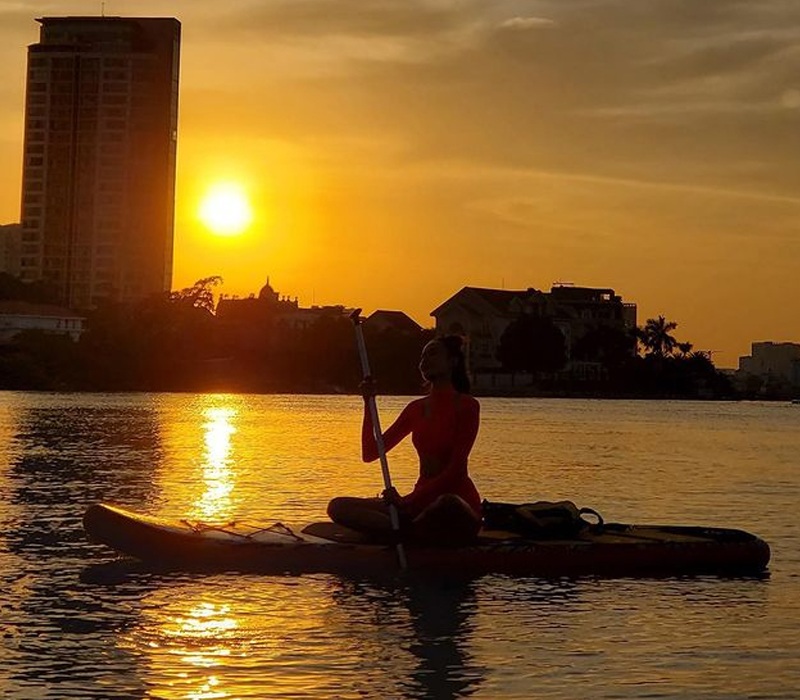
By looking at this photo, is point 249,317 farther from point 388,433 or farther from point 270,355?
point 388,433

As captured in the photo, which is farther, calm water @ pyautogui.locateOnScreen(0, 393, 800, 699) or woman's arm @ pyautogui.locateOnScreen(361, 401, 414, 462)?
woman's arm @ pyautogui.locateOnScreen(361, 401, 414, 462)

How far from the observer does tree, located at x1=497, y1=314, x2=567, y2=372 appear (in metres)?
151

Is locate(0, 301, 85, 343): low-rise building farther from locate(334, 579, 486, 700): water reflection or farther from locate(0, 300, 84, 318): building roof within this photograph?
locate(334, 579, 486, 700): water reflection

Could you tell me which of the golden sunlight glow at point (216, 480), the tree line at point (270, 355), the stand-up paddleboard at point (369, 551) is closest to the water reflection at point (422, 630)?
the stand-up paddleboard at point (369, 551)

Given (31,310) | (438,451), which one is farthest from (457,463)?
(31,310)

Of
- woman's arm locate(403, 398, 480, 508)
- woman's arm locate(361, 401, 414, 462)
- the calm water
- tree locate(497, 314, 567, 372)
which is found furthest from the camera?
tree locate(497, 314, 567, 372)

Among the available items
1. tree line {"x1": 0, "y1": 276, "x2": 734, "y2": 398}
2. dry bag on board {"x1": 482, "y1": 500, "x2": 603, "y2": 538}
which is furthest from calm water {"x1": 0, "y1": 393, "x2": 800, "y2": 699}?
tree line {"x1": 0, "y1": 276, "x2": 734, "y2": 398}

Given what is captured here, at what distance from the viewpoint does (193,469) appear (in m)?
35.0

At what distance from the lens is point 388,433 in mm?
13703

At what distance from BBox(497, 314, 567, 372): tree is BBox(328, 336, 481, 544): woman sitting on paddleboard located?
450ft

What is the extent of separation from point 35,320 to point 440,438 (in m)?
126

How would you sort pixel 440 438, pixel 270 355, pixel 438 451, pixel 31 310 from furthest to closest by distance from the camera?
pixel 270 355 < pixel 31 310 < pixel 438 451 < pixel 440 438

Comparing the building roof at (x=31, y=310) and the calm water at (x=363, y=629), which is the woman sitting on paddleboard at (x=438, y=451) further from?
the building roof at (x=31, y=310)

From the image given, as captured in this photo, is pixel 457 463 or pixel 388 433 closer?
pixel 457 463
